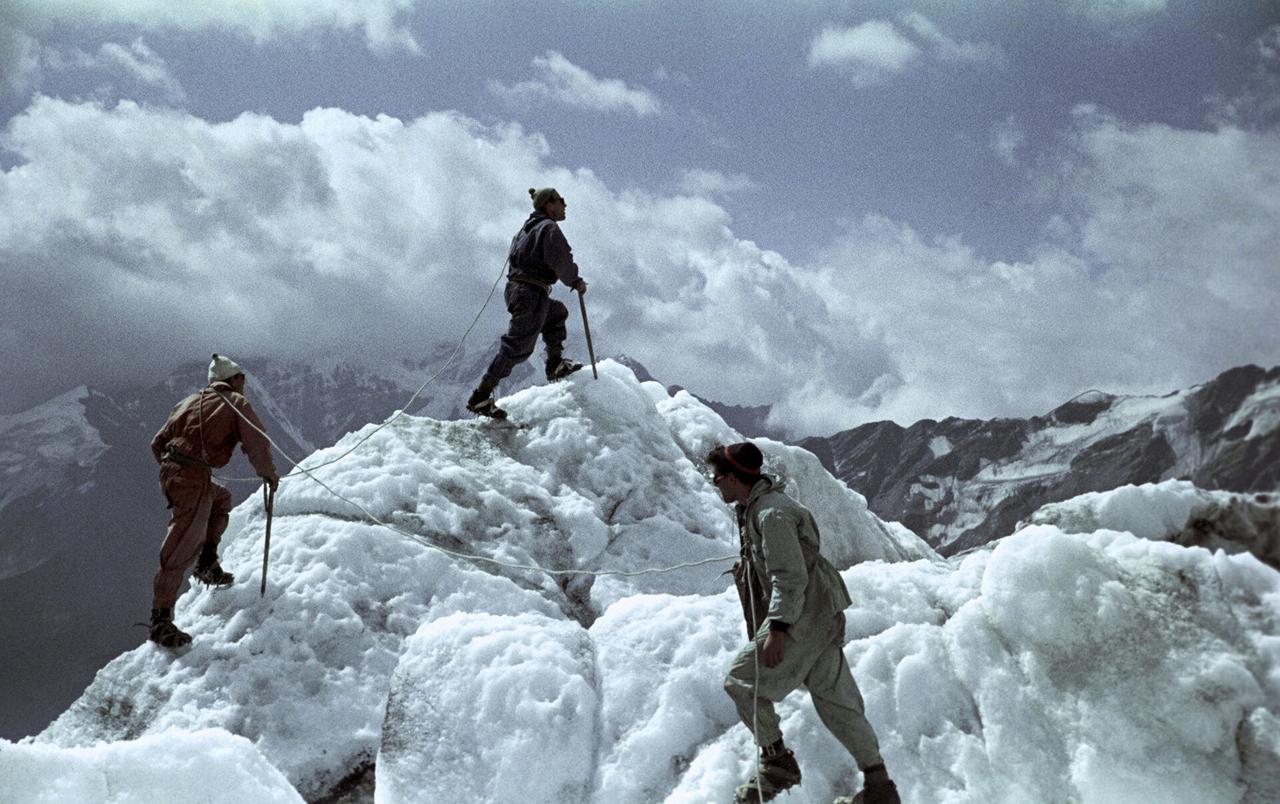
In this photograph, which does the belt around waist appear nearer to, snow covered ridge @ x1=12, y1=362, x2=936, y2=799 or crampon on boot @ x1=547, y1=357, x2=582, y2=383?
crampon on boot @ x1=547, y1=357, x2=582, y2=383

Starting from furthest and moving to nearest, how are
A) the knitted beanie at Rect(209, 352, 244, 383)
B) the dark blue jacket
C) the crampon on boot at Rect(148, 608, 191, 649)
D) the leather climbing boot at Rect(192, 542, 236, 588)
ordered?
the dark blue jacket < the knitted beanie at Rect(209, 352, 244, 383) < the leather climbing boot at Rect(192, 542, 236, 588) < the crampon on boot at Rect(148, 608, 191, 649)

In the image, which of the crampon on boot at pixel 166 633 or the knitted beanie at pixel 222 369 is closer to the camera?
the crampon on boot at pixel 166 633

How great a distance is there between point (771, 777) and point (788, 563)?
4.88ft

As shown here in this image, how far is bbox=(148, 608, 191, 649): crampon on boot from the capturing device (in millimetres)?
8391

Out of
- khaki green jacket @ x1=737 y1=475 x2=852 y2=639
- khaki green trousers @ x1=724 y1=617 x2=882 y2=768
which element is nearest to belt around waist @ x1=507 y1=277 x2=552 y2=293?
khaki green jacket @ x1=737 y1=475 x2=852 y2=639

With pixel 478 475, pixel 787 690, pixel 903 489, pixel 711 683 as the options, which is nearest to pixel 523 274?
pixel 478 475

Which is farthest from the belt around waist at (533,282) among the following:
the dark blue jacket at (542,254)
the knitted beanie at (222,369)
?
the knitted beanie at (222,369)

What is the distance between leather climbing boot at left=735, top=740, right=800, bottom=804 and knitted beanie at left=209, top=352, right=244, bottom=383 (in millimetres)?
7033

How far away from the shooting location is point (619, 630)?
A: 7.50 m

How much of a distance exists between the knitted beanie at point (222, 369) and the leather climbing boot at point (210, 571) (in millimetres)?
1845

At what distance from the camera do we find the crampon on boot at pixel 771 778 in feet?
18.2

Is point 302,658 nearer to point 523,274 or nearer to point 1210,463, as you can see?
point 523,274

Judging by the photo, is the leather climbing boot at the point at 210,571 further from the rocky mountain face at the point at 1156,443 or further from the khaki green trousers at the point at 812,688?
the rocky mountain face at the point at 1156,443

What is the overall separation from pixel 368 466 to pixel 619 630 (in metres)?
5.02
